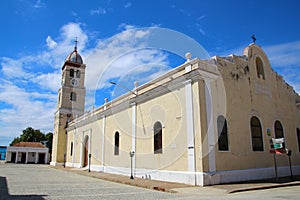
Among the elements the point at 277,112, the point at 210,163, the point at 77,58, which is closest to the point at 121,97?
the point at 210,163

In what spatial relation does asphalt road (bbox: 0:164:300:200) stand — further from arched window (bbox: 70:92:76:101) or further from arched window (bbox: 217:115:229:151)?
arched window (bbox: 70:92:76:101)

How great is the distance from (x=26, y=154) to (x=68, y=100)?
62.7 ft

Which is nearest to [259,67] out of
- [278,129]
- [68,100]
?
[278,129]

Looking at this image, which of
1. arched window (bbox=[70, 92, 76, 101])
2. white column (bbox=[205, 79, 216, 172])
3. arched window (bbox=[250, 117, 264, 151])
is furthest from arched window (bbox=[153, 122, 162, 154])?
arched window (bbox=[70, 92, 76, 101])

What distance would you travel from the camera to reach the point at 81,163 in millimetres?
26141

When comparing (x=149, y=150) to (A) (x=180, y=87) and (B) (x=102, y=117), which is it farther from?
(B) (x=102, y=117)

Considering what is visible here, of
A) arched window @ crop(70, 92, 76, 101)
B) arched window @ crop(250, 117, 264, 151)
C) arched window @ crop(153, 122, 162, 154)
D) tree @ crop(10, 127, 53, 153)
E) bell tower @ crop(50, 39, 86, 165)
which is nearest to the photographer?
arched window @ crop(250, 117, 264, 151)

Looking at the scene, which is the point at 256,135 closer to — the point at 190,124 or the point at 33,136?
the point at 190,124

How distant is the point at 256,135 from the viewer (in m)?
14.3

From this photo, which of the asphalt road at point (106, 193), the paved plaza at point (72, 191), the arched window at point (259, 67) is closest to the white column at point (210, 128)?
the asphalt road at point (106, 193)

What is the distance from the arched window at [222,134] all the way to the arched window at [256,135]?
2428mm

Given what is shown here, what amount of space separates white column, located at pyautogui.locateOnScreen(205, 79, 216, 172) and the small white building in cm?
4219

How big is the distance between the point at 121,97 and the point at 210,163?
963 centimetres

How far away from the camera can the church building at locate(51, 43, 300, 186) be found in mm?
11867
